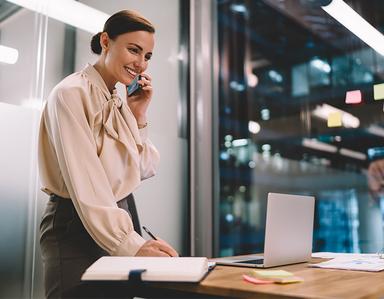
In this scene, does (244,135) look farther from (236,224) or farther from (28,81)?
(28,81)

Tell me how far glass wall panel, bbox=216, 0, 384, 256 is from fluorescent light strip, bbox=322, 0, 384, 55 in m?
0.04

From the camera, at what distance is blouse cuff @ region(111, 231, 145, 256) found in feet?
4.05

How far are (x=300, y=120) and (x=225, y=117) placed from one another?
0.57 meters

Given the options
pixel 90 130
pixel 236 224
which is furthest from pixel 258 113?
pixel 90 130

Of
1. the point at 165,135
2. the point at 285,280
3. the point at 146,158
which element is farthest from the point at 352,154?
the point at 285,280

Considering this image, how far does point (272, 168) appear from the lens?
3.94 meters

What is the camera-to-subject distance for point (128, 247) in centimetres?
124

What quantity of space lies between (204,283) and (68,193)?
574 mm

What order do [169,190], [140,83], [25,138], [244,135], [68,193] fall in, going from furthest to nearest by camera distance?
[244,135] → [169,190] → [25,138] → [140,83] → [68,193]

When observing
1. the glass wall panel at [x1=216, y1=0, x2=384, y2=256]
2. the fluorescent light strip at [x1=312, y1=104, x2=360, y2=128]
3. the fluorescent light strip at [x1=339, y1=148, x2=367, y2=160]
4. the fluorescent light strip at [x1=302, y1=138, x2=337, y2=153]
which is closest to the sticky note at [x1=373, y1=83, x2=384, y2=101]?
the glass wall panel at [x1=216, y1=0, x2=384, y2=256]

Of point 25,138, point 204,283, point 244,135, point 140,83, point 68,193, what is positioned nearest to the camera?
point 204,283

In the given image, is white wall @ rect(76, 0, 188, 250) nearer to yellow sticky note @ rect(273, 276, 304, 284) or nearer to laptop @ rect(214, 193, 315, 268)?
laptop @ rect(214, 193, 315, 268)

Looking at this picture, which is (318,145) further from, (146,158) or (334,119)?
(146,158)

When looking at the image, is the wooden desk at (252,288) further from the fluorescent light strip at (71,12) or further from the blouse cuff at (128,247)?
the fluorescent light strip at (71,12)
